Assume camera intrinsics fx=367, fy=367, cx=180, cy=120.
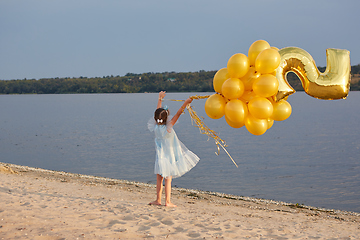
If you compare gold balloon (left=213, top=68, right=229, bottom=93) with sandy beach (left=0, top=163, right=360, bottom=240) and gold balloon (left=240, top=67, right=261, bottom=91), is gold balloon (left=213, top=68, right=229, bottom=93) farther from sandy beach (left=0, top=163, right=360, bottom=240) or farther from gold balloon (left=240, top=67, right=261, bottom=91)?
sandy beach (left=0, top=163, right=360, bottom=240)

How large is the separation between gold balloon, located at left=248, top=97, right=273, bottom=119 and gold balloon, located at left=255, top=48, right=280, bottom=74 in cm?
37

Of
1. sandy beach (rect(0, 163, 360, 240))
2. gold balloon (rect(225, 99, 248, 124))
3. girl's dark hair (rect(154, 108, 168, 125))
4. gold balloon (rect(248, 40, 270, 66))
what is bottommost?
sandy beach (rect(0, 163, 360, 240))

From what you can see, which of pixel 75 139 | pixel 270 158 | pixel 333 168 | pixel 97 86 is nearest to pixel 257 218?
pixel 333 168

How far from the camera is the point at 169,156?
22.5 feet

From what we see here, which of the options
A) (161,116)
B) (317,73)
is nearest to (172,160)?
(161,116)

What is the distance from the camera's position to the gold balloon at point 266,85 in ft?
14.4

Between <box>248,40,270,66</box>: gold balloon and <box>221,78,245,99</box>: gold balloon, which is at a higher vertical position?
<box>248,40,270,66</box>: gold balloon

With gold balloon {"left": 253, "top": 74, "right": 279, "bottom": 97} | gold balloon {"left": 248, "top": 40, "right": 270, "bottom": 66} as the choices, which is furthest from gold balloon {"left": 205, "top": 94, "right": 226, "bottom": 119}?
gold balloon {"left": 248, "top": 40, "right": 270, "bottom": 66}

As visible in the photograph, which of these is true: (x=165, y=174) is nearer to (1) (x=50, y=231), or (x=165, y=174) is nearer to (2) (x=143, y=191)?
(1) (x=50, y=231)

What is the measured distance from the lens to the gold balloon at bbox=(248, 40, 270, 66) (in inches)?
184

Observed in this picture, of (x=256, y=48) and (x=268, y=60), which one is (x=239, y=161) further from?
(x=268, y=60)

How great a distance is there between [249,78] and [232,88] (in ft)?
0.96

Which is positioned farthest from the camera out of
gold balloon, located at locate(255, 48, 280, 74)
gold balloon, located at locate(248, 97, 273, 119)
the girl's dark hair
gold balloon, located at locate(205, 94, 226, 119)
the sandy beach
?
the girl's dark hair

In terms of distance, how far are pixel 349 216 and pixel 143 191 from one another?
A: 597cm
